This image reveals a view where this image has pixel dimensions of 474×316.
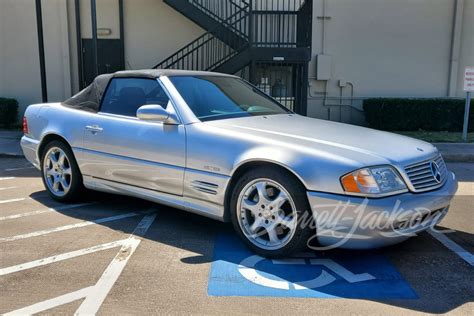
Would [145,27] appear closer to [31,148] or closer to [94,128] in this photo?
[31,148]

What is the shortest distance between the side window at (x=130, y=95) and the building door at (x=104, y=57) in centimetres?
833

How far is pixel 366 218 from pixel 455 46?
37.0ft

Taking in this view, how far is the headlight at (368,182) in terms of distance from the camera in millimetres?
3412

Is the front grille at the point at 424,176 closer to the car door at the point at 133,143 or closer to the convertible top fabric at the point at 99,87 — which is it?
the car door at the point at 133,143

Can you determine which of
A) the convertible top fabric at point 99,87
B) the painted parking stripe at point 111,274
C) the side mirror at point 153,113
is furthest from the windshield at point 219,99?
the painted parking stripe at point 111,274

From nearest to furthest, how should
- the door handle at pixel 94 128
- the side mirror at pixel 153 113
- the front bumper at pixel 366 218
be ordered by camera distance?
1. the front bumper at pixel 366 218
2. the side mirror at pixel 153 113
3. the door handle at pixel 94 128

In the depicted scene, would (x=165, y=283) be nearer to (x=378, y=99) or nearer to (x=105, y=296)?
(x=105, y=296)

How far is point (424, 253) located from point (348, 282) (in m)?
0.99

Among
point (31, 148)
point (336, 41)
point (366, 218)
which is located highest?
point (336, 41)

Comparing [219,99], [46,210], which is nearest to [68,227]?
[46,210]

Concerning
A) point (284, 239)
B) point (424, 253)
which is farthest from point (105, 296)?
point (424, 253)

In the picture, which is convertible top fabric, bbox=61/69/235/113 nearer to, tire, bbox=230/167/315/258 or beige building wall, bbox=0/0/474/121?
tire, bbox=230/167/315/258

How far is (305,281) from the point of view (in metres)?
3.48

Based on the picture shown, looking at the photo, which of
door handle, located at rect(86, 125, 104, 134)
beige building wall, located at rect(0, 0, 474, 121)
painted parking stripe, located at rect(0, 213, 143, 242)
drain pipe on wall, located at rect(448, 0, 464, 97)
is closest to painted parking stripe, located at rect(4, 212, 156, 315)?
painted parking stripe, located at rect(0, 213, 143, 242)
